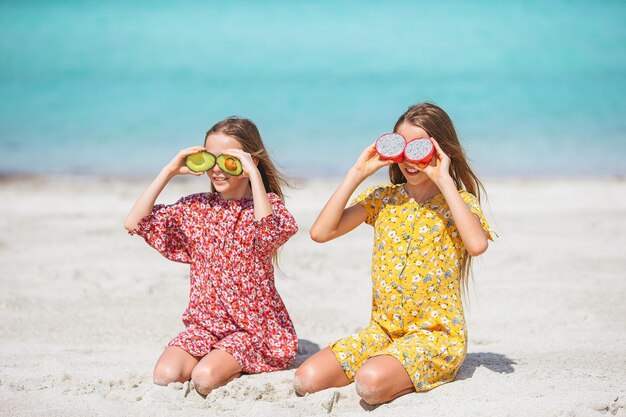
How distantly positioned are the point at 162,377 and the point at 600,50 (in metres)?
21.7

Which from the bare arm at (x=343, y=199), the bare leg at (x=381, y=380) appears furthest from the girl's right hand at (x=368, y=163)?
the bare leg at (x=381, y=380)

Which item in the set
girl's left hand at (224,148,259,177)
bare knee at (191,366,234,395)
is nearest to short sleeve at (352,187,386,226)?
girl's left hand at (224,148,259,177)

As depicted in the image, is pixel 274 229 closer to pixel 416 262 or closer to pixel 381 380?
pixel 416 262

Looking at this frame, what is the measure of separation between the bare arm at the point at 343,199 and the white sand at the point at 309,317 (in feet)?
2.61

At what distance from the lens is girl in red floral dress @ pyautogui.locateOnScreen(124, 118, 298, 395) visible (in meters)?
3.92

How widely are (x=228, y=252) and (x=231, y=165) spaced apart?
18.1 inches

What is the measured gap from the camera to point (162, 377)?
379cm

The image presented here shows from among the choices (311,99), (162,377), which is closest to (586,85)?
(311,99)

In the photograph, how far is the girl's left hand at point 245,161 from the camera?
388 cm

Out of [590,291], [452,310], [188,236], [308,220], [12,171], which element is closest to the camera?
[452,310]

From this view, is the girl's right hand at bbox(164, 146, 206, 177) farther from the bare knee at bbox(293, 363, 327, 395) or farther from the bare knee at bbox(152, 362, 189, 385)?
the bare knee at bbox(293, 363, 327, 395)

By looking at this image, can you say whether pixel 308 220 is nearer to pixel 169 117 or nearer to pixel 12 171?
A: pixel 12 171

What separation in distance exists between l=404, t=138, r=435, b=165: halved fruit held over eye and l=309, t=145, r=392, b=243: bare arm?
137 mm

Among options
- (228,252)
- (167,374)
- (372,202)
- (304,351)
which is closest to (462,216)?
(372,202)
